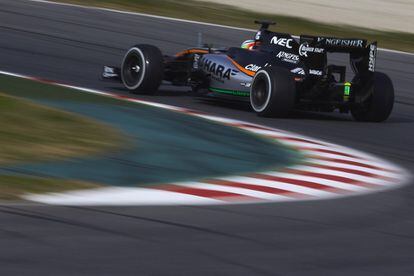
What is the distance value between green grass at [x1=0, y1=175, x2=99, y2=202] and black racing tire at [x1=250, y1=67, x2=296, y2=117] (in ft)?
16.4

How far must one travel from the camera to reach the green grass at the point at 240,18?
22797 millimetres

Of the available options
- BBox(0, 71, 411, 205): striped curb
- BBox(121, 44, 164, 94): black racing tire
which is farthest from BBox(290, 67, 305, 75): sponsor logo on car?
BBox(0, 71, 411, 205): striped curb

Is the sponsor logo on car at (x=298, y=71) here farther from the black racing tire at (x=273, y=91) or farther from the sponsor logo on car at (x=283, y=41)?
the black racing tire at (x=273, y=91)

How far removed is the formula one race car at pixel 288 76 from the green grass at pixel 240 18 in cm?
923

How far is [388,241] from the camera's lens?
20.4 feet

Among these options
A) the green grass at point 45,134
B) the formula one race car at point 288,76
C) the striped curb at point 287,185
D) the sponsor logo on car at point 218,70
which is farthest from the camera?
the sponsor logo on car at point 218,70

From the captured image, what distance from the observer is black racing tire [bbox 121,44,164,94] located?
13.0 meters

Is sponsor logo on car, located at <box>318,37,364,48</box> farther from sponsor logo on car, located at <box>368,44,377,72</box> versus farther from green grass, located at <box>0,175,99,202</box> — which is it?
green grass, located at <box>0,175,99,202</box>

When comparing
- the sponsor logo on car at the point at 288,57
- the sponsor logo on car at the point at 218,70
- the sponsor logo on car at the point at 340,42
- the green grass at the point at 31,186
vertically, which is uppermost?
the sponsor logo on car at the point at 340,42

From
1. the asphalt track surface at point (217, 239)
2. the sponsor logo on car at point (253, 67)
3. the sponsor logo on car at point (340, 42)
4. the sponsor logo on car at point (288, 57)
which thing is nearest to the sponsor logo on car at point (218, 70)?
the sponsor logo on car at point (253, 67)

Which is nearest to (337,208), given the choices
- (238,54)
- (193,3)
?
(238,54)

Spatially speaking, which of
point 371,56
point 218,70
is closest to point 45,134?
point 218,70

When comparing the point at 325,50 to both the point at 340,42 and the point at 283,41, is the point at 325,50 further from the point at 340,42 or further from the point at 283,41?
the point at 283,41

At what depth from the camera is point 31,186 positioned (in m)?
6.82
